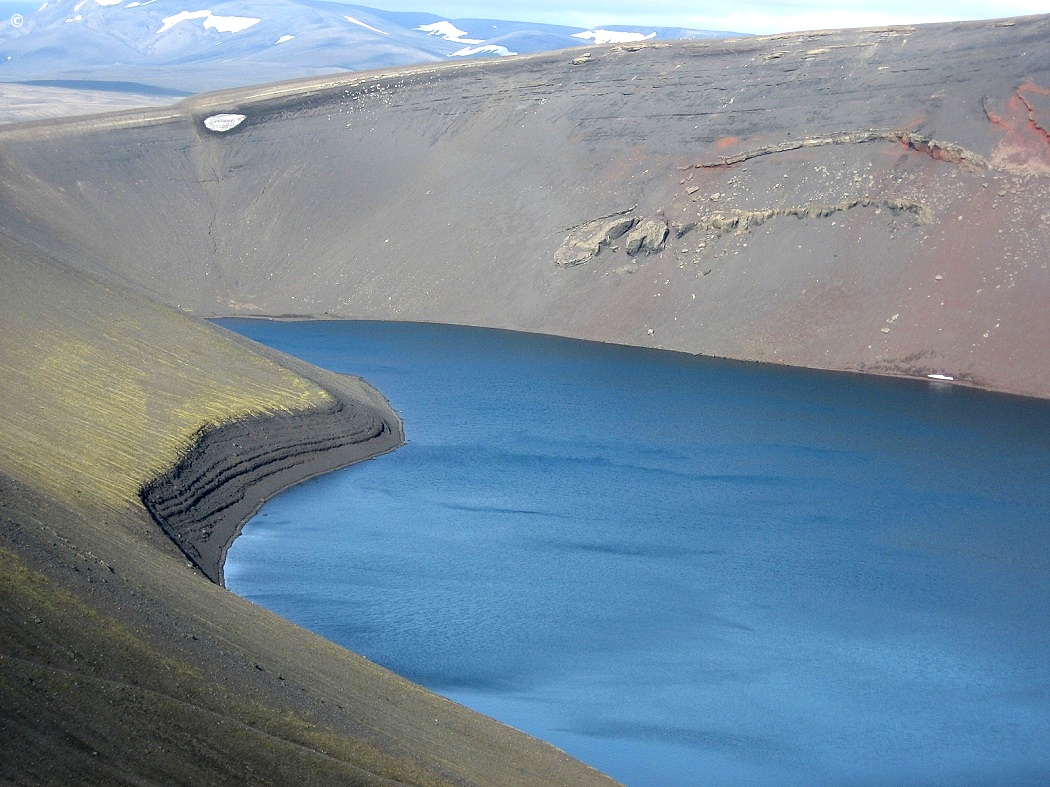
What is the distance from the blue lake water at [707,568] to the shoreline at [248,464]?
0.64 m

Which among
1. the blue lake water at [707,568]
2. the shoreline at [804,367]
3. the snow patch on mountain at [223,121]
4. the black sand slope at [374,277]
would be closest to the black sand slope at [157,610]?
the black sand slope at [374,277]

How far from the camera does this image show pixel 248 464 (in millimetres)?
29719

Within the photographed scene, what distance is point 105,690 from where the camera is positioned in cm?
1251

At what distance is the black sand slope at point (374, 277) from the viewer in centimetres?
1403

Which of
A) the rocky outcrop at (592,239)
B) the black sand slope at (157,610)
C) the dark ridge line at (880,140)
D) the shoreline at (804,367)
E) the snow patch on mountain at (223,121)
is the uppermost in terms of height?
the snow patch on mountain at (223,121)

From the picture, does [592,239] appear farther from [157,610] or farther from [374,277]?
[157,610]

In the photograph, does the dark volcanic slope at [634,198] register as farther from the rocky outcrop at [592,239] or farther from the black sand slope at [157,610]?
the black sand slope at [157,610]

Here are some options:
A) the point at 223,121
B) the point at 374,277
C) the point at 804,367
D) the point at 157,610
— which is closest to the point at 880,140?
the point at 804,367

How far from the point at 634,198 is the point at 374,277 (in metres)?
11.9

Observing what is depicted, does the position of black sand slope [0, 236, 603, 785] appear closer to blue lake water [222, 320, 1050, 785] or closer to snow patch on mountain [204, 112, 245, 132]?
blue lake water [222, 320, 1050, 785]

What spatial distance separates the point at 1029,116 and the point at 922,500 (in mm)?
22222

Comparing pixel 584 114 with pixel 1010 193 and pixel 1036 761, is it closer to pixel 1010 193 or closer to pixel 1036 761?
pixel 1010 193

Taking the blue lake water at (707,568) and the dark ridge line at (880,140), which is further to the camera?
the dark ridge line at (880,140)

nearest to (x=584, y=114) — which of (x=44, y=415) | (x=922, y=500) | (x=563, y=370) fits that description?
(x=563, y=370)
